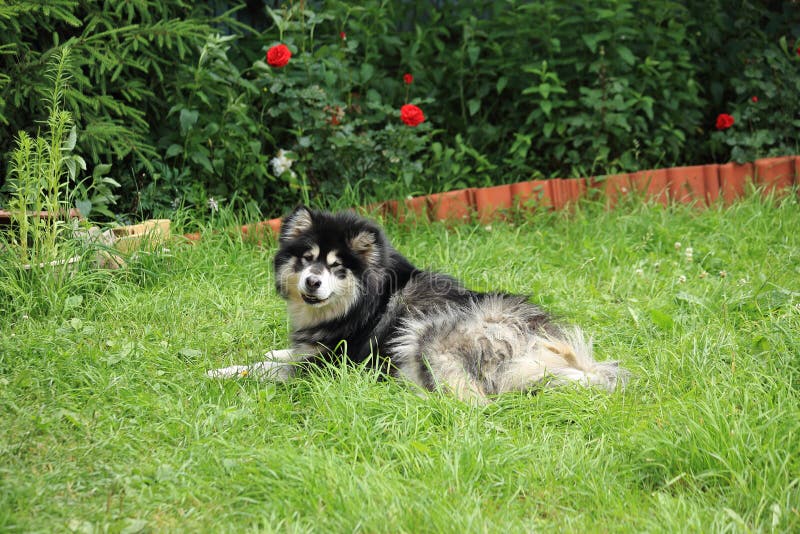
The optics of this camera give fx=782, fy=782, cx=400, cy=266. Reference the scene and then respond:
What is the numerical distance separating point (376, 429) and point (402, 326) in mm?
666

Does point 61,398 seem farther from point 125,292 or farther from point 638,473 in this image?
point 638,473

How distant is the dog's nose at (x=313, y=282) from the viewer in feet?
10.6

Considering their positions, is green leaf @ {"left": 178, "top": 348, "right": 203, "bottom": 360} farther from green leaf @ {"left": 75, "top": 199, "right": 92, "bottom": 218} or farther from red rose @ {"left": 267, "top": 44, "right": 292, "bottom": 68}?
red rose @ {"left": 267, "top": 44, "right": 292, "bottom": 68}

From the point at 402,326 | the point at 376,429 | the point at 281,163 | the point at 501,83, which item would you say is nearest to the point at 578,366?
the point at 402,326

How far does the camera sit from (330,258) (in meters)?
3.35

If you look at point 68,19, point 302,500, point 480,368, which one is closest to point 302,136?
point 68,19

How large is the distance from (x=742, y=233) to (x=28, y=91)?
170 inches

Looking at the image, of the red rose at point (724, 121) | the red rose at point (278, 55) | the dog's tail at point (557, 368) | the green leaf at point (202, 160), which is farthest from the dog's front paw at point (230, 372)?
the red rose at point (724, 121)

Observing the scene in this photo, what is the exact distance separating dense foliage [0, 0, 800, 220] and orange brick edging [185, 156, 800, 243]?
16 centimetres

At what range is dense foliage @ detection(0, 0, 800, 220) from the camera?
4637mm

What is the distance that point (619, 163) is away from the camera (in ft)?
19.0

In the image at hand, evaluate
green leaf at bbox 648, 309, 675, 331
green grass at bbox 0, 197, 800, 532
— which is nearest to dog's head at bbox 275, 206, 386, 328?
green grass at bbox 0, 197, 800, 532

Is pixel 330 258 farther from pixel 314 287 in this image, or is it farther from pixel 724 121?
pixel 724 121

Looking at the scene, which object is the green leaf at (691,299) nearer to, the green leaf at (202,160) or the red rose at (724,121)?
the red rose at (724,121)
